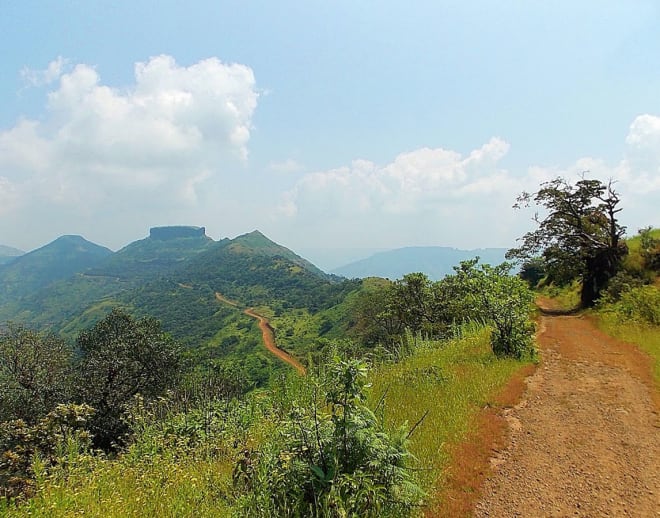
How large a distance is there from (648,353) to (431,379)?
7.10m

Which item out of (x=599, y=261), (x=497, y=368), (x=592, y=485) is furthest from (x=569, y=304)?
(x=592, y=485)

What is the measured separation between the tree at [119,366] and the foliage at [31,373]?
1231mm

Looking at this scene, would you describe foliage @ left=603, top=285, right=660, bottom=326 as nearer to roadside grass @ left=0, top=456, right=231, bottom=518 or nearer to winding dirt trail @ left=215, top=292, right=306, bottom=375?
roadside grass @ left=0, top=456, right=231, bottom=518

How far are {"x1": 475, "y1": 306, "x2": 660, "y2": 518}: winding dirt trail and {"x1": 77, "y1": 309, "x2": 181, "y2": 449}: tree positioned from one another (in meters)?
17.1

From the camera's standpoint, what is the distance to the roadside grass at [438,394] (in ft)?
19.0

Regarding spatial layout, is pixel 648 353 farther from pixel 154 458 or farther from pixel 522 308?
pixel 154 458

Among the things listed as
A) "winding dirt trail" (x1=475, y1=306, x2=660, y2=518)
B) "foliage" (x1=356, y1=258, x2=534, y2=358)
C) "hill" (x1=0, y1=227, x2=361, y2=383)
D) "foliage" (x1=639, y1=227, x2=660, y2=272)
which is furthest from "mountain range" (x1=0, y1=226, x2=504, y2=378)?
"winding dirt trail" (x1=475, y1=306, x2=660, y2=518)

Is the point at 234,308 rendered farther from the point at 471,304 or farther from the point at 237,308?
the point at 471,304

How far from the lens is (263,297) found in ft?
438

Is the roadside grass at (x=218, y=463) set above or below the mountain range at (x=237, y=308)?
Result: above

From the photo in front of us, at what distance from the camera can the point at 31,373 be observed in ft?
77.5

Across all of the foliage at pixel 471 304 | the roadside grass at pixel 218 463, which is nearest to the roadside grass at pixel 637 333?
the foliage at pixel 471 304

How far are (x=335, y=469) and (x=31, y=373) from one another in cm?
2660

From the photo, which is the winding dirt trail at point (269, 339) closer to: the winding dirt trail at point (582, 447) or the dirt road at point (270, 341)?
the dirt road at point (270, 341)
